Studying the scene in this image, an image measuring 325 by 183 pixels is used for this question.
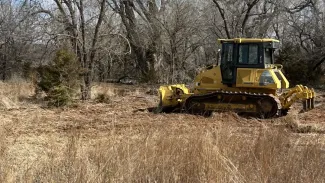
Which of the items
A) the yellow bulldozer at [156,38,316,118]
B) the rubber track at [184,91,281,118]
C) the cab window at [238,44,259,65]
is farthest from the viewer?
the cab window at [238,44,259,65]

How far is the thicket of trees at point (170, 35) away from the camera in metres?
23.9

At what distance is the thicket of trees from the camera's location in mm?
23859

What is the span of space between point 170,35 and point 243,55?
11.5 meters

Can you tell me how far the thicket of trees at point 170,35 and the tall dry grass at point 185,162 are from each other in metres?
15.1

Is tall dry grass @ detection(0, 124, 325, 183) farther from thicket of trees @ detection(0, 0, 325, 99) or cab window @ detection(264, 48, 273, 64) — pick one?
thicket of trees @ detection(0, 0, 325, 99)

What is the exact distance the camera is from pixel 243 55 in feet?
44.2

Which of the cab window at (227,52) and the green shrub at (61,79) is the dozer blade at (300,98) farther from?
the green shrub at (61,79)

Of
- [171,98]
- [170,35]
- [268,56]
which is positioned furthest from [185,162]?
[170,35]

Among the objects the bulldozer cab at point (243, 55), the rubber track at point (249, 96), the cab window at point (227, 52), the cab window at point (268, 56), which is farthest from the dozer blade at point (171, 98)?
the cab window at point (268, 56)

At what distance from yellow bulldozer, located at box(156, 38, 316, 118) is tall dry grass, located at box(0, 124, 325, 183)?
25.1ft

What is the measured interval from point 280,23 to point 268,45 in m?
19.0

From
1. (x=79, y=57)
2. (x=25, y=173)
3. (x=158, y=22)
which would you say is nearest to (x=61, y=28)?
(x=79, y=57)

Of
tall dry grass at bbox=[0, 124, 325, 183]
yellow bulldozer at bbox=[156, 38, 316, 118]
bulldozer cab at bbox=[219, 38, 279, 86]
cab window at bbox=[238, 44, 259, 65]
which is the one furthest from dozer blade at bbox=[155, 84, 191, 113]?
tall dry grass at bbox=[0, 124, 325, 183]

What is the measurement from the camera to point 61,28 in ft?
62.0
